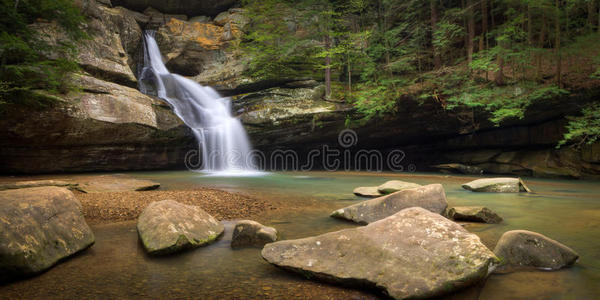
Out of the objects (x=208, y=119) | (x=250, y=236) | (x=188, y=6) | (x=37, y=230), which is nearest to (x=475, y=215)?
(x=250, y=236)

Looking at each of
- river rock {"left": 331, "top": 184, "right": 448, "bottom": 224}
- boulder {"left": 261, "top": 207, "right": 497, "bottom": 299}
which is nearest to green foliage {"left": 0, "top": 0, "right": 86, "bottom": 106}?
river rock {"left": 331, "top": 184, "right": 448, "bottom": 224}

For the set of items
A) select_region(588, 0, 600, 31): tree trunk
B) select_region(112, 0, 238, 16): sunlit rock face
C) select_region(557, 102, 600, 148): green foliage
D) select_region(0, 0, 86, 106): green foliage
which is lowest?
select_region(557, 102, 600, 148): green foliage

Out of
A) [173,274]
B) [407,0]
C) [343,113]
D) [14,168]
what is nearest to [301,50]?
[343,113]

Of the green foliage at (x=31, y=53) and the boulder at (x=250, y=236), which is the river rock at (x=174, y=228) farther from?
the green foliage at (x=31, y=53)

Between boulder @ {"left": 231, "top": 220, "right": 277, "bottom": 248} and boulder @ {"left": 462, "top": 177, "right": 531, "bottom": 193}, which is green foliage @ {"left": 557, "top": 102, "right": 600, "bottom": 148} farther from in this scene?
boulder @ {"left": 231, "top": 220, "right": 277, "bottom": 248}

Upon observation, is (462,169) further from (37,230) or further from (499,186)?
(37,230)

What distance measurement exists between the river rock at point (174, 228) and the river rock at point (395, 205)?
220 centimetres

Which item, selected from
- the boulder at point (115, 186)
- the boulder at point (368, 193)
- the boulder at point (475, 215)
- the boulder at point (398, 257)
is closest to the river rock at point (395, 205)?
the boulder at point (475, 215)

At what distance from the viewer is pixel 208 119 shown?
1691 cm

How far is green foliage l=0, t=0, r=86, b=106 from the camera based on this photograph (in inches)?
364

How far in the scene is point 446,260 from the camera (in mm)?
2512

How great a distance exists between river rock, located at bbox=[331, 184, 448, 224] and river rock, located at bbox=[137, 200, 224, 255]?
2204 millimetres

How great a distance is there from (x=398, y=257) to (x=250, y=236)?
186cm

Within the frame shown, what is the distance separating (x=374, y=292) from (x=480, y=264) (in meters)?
0.95
